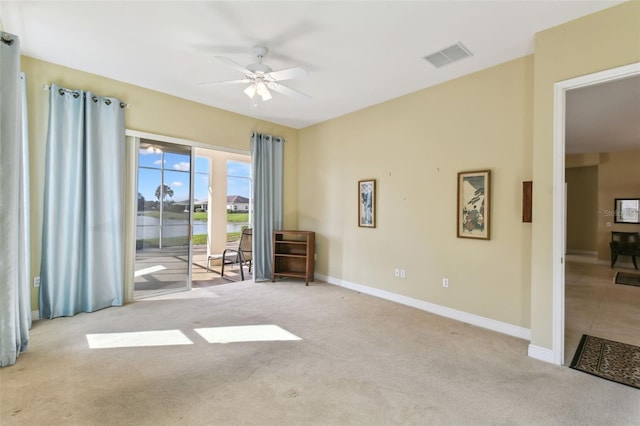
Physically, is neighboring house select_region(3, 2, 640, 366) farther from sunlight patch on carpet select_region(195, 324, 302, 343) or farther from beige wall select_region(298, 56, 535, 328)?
sunlight patch on carpet select_region(195, 324, 302, 343)

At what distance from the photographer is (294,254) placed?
5379mm

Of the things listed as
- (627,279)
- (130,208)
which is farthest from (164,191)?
(627,279)

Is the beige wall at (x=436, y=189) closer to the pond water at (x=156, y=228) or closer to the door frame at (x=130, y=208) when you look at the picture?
the pond water at (x=156, y=228)

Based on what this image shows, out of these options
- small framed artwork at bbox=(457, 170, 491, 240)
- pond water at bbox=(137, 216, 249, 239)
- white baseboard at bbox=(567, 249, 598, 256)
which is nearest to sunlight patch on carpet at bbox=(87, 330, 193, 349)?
pond water at bbox=(137, 216, 249, 239)

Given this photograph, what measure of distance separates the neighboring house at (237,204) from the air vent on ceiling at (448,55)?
18.6 feet

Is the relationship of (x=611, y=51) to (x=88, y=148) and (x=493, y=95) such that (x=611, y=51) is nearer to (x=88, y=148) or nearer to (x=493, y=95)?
(x=493, y=95)

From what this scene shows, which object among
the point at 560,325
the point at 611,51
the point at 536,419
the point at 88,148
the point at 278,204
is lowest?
the point at 536,419

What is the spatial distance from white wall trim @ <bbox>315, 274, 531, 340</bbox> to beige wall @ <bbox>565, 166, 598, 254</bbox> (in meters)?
7.24

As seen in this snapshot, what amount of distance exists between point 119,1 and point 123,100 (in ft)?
6.20

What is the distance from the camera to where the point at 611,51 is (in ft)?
7.59

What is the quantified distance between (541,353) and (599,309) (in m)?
2.23

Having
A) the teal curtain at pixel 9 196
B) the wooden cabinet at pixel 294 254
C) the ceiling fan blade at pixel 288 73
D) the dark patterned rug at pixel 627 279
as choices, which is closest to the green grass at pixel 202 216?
the wooden cabinet at pixel 294 254

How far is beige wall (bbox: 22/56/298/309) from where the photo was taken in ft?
11.0

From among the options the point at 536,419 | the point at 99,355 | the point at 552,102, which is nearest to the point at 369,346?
the point at 536,419
